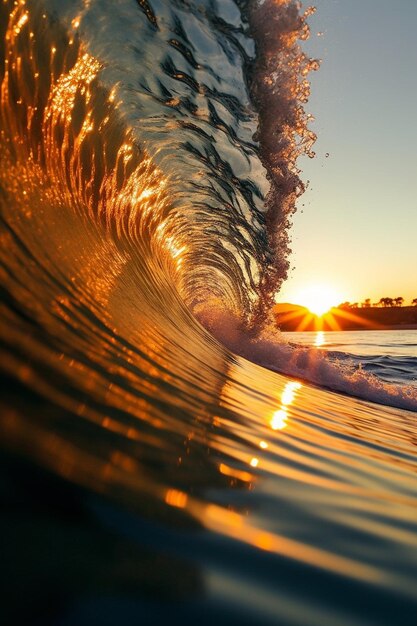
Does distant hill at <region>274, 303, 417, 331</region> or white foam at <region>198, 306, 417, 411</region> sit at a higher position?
distant hill at <region>274, 303, 417, 331</region>

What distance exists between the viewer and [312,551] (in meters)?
0.78

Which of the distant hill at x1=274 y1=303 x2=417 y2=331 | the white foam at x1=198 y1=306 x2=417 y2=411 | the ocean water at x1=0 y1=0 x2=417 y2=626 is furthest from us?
the distant hill at x1=274 y1=303 x2=417 y2=331

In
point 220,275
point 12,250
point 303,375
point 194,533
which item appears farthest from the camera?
point 220,275

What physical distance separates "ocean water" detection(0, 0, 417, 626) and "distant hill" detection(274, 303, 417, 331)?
2305 inches

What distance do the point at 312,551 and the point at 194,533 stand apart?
193 mm

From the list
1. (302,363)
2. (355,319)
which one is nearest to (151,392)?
(302,363)

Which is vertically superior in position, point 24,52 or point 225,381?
point 24,52

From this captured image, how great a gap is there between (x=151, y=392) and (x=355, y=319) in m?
67.9

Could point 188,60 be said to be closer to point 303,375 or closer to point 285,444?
point 285,444

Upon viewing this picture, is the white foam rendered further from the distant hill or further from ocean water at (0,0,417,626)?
the distant hill

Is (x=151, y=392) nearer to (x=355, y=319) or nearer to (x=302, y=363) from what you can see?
(x=302, y=363)

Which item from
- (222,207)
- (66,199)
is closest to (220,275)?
(222,207)

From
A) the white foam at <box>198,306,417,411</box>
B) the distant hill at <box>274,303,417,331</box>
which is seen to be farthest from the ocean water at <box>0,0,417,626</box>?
the distant hill at <box>274,303,417,331</box>

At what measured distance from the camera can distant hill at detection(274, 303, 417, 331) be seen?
207ft
